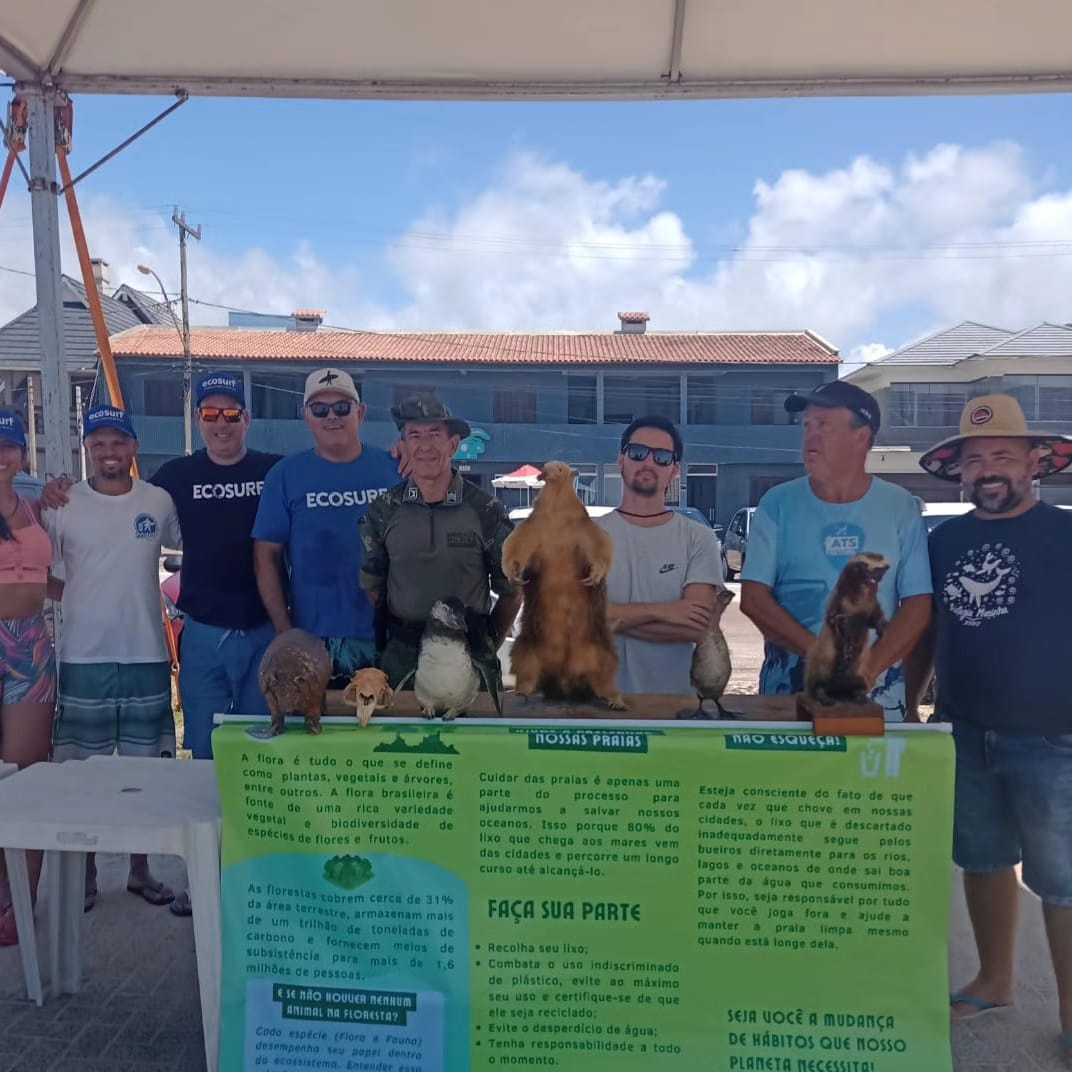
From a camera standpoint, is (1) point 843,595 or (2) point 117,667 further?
(2) point 117,667

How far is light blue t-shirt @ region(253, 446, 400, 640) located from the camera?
2877 mm

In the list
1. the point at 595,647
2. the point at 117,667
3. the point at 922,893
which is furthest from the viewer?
the point at 117,667

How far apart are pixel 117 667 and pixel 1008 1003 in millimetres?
3056

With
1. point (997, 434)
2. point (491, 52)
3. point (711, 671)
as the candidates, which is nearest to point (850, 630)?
point (711, 671)

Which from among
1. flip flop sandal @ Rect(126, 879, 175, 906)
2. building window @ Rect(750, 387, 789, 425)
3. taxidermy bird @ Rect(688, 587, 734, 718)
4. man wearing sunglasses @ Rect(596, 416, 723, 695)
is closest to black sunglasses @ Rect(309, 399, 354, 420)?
man wearing sunglasses @ Rect(596, 416, 723, 695)

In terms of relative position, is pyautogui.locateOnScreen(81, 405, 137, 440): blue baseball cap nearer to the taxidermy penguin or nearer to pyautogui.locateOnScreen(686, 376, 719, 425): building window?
the taxidermy penguin

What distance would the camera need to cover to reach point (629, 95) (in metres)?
3.58

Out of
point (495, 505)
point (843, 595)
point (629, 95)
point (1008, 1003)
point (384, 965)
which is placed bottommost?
point (1008, 1003)

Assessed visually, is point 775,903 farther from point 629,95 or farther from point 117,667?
point 629,95

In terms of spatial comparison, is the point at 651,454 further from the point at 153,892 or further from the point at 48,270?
the point at 48,270

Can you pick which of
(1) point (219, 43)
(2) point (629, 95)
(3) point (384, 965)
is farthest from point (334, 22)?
(3) point (384, 965)

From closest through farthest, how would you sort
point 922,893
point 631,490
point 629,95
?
point 922,893 → point 631,490 → point 629,95

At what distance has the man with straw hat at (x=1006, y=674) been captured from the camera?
2.29 metres

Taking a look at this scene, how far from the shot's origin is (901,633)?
7.76 feet
